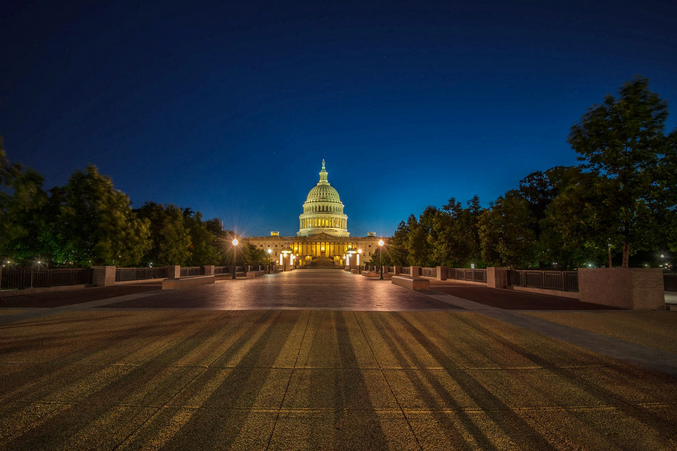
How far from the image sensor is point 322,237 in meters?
168

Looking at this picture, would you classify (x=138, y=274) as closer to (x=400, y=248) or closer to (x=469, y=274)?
(x=469, y=274)

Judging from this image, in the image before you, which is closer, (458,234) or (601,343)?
(601,343)

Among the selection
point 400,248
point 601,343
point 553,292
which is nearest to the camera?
point 601,343

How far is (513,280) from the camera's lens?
84.9 ft

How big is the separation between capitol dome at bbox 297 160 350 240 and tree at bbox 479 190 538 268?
14619 cm

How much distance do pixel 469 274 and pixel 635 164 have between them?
16.9 meters

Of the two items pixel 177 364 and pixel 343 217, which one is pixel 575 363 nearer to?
pixel 177 364

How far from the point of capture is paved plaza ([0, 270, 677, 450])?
4.37m

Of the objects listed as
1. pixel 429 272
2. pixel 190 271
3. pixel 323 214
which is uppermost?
pixel 323 214

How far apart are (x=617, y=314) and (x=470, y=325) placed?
634 cm

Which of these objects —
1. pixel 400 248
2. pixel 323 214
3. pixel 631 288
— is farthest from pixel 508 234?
pixel 323 214

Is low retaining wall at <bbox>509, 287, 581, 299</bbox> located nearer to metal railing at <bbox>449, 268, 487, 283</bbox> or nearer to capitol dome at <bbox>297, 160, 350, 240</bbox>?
metal railing at <bbox>449, 268, 487, 283</bbox>

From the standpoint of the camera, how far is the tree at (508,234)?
32469mm

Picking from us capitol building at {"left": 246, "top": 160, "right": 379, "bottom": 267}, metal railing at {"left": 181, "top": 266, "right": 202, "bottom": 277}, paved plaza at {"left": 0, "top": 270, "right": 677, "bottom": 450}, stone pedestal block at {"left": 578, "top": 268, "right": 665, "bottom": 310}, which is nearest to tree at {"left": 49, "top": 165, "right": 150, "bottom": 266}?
metal railing at {"left": 181, "top": 266, "right": 202, "bottom": 277}
